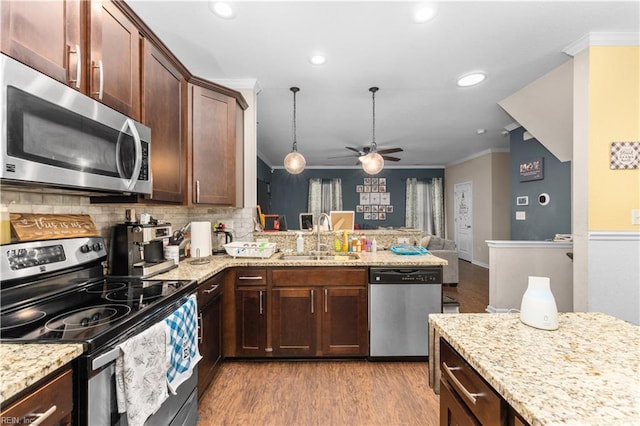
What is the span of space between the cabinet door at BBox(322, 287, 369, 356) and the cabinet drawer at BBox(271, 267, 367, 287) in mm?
71

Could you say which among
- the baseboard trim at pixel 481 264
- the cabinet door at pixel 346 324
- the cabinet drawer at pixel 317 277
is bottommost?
the baseboard trim at pixel 481 264

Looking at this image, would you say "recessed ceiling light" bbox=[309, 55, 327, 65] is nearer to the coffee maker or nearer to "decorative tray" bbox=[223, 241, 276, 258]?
"decorative tray" bbox=[223, 241, 276, 258]

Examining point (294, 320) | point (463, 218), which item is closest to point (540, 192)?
point (463, 218)

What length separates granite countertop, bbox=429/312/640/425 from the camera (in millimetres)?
564

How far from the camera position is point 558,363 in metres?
0.74

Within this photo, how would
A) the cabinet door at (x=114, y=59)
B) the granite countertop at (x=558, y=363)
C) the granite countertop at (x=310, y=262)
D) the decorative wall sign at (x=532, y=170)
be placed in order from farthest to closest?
the decorative wall sign at (x=532, y=170)
the granite countertop at (x=310, y=262)
the cabinet door at (x=114, y=59)
the granite countertop at (x=558, y=363)

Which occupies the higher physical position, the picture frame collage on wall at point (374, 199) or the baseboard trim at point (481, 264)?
the picture frame collage on wall at point (374, 199)

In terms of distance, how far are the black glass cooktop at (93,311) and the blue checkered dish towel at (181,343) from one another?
2.9 inches

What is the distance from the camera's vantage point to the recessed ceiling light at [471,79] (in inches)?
111

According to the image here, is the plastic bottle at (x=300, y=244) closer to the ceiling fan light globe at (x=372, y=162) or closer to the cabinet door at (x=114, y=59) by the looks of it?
the ceiling fan light globe at (x=372, y=162)

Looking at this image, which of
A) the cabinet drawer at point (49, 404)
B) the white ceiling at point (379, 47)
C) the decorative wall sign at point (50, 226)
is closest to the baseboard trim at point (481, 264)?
the white ceiling at point (379, 47)

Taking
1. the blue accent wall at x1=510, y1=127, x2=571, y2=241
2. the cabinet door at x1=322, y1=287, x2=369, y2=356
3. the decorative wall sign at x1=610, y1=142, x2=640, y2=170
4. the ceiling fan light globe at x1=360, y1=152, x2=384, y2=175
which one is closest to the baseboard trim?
the blue accent wall at x1=510, y1=127, x2=571, y2=241

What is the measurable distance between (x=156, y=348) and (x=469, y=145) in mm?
6401

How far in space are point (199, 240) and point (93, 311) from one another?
124cm
